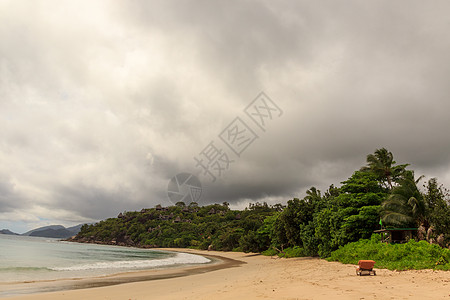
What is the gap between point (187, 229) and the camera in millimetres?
122312

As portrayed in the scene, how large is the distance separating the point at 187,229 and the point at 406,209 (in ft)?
344

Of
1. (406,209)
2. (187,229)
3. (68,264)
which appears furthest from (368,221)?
(187,229)

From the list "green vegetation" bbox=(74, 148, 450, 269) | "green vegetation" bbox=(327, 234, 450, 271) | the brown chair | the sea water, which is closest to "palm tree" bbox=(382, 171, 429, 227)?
"green vegetation" bbox=(74, 148, 450, 269)

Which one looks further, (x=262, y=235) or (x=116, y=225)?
(x=116, y=225)

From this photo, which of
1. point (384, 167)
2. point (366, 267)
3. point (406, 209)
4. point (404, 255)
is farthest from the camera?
point (384, 167)

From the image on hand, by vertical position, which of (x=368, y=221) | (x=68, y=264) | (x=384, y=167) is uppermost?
(x=384, y=167)

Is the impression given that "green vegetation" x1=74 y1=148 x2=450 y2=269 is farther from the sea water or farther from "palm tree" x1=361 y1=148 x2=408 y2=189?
the sea water

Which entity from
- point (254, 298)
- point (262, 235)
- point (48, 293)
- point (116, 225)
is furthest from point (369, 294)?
point (116, 225)

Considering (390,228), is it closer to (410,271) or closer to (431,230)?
(431,230)

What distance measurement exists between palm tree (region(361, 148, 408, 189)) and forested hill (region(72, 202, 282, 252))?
24628 mm

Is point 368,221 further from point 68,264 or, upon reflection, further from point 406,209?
point 68,264

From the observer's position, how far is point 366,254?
21.8m

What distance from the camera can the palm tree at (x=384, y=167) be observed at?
138 feet

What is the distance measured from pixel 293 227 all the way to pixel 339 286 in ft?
101
